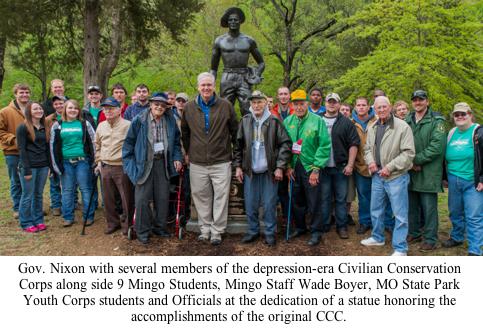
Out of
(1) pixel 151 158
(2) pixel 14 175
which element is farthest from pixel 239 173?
(2) pixel 14 175

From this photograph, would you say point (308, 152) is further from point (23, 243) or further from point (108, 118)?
point (23, 243)

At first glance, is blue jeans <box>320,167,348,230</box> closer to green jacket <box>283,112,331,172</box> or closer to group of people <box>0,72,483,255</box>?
Result: group of people <box>0,72,483,255</box>

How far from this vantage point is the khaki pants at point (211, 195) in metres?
4.98

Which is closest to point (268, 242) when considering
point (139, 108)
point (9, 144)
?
point (139, 108)

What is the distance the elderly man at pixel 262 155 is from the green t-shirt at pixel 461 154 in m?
2.05

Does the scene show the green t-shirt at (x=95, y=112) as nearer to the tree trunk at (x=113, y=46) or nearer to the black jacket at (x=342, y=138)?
the black jacket at (x=342, y=138)

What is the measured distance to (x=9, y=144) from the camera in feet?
19.1

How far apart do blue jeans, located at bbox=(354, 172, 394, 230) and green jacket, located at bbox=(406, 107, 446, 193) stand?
756 mm

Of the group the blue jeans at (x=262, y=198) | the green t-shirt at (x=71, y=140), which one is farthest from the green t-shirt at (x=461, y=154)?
the green t-shirt at (x=71, y=140)

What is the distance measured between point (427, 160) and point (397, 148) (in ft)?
1.55

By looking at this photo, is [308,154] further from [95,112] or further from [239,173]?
[95,112]

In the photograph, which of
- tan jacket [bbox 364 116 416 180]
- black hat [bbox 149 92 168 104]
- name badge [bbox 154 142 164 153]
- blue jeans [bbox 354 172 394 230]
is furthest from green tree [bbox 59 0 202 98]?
tan jacket [bbox 364 116 416 180]

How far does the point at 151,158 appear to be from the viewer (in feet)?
16.4

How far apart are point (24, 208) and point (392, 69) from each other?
380 inches
